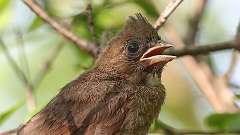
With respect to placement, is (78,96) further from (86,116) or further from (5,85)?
(5,85)

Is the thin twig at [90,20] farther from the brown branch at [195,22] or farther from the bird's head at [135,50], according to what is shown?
the brown branch at [195,22]

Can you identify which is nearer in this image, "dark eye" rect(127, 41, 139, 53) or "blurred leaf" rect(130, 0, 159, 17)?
"dark eye" rect(127, 41, 139, 53)

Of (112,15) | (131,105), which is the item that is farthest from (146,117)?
(112,15)

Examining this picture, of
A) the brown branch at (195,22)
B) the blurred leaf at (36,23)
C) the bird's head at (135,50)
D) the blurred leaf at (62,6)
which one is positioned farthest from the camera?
the brown branch at (195,22)

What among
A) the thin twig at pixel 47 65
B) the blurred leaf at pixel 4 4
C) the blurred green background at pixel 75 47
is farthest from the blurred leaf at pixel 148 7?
the blurred leaf at pixel 4 4

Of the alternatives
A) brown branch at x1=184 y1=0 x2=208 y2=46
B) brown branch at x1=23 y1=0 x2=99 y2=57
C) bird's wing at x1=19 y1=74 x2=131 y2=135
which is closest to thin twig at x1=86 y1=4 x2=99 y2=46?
brown branch at x1=23 y1=0 x2=99 y2=57

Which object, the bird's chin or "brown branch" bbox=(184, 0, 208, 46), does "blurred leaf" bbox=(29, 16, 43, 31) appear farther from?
"brown branch" bbox=(184, 0, 208, 46)
